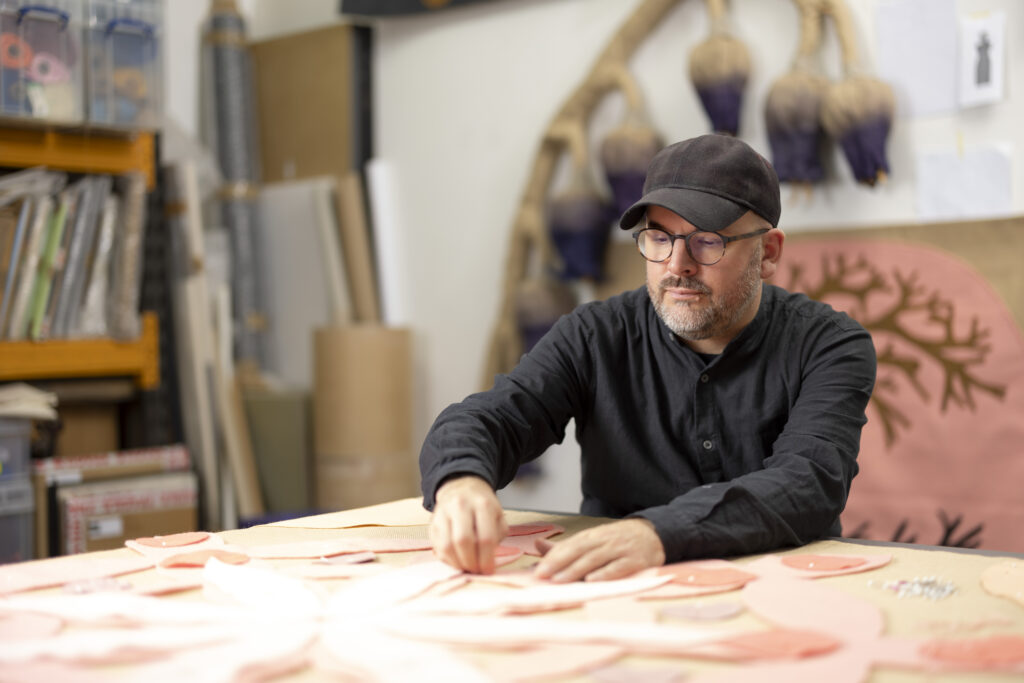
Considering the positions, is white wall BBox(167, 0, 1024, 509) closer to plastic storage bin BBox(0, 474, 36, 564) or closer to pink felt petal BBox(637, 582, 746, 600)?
plastic storage bin BBox(0, 474, 36, 564)

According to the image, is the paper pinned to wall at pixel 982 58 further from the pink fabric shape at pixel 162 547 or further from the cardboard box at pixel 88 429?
the cardboard box at pixel 88 429

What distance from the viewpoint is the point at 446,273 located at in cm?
329

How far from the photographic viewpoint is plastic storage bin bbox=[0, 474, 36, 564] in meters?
2.56

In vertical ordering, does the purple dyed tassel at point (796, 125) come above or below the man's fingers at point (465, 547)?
above

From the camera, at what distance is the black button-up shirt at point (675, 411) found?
1.33 metres

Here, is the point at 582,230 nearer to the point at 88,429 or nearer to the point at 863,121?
the point at 863,121

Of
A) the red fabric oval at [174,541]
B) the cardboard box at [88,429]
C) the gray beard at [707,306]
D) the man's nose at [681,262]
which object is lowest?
the cardboard box at [88,429]

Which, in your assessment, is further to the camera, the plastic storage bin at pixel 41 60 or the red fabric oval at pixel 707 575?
the plastic storage bin at pixel 41 60

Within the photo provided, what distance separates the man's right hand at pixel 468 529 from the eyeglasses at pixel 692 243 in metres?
0.45

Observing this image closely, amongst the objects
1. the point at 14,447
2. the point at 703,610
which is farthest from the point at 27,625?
the point at 14,447

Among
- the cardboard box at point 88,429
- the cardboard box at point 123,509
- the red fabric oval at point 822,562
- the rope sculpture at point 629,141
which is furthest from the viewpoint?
the cardboard box at point 88,429

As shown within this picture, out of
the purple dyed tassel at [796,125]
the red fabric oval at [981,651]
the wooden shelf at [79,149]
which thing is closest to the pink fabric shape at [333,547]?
the red fabric oval at [981,651]

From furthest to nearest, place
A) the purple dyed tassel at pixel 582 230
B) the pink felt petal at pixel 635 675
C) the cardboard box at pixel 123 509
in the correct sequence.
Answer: the purple dyed tassel at pixel 582 230
the cardboard box at pixel 123 509
the pink felt petal at pixel 635 675

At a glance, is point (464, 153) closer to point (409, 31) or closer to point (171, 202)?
point (409, 31)
